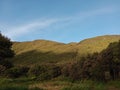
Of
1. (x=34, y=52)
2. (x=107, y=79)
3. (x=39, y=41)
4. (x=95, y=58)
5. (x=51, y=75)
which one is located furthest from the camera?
(x=39, y=41)

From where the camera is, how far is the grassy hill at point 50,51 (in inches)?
2842

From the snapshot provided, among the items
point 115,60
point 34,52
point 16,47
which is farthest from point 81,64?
point 16,47

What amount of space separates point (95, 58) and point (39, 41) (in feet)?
262

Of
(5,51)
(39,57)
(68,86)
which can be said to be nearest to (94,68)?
(68,86)

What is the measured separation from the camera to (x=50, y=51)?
86812 mm

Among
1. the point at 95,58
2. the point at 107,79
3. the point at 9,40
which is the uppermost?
the point at 9,40

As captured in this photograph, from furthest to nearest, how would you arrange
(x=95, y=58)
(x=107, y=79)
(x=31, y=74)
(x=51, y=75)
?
(x=31, y=74) → (x=51, y=75) → (x=95, y=58) → (x=107, y=79)

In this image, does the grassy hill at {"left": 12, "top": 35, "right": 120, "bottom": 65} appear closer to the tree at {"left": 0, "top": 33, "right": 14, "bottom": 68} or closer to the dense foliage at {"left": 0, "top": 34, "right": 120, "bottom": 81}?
the tree at {"left": 0, "top": 33, "right": 14, "bottom": 68}

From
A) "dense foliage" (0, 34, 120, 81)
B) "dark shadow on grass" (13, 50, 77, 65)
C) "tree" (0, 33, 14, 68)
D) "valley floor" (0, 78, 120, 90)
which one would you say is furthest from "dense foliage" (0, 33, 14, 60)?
"dark shadow on grass" (13, 50, 77, 65)

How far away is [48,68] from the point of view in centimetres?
3806

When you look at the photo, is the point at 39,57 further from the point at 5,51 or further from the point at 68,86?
the point at 68,86

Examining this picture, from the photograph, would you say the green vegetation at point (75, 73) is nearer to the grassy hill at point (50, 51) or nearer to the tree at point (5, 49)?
the tree at point (5, 49)

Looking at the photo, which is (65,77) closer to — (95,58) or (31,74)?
(95,58)

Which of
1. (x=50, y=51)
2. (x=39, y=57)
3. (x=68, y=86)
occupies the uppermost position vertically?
(x=50, y=51)
